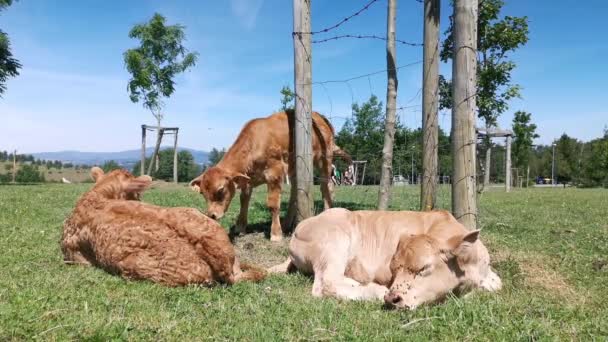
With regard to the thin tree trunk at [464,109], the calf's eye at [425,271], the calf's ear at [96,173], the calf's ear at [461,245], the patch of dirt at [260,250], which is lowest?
the patch of dirt at [260,250]

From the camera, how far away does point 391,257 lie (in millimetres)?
6082

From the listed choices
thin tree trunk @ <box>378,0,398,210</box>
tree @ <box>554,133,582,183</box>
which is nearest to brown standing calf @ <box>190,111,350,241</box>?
thin tree trunk @ <box>378,0,398,210</box>

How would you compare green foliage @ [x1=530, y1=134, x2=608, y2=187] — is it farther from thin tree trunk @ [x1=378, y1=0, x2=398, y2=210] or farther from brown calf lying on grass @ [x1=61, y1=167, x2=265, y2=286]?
brown calf lying on grass @ [x1=61, y1=167, x2=265, y2=286]

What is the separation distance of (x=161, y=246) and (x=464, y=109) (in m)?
3.80

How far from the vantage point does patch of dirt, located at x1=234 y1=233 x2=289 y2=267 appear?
7.76 meters

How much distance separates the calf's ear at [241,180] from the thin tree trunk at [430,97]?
3123mm

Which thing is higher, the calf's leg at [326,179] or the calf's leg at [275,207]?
the calf's leg at [326,179]

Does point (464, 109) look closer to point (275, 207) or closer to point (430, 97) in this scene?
point (430, 97)

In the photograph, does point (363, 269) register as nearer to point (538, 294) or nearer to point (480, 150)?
point (538, 294)

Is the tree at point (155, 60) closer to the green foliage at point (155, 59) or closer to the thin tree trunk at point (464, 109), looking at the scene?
the green foliage at point (155, 59)

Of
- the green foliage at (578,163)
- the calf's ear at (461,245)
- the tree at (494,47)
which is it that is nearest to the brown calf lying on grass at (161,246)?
the calf's ear at (461,245)

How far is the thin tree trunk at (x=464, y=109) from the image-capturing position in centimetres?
628

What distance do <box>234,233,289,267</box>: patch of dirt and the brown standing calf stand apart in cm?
26

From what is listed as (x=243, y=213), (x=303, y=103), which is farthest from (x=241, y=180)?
(x=303, y=103)
